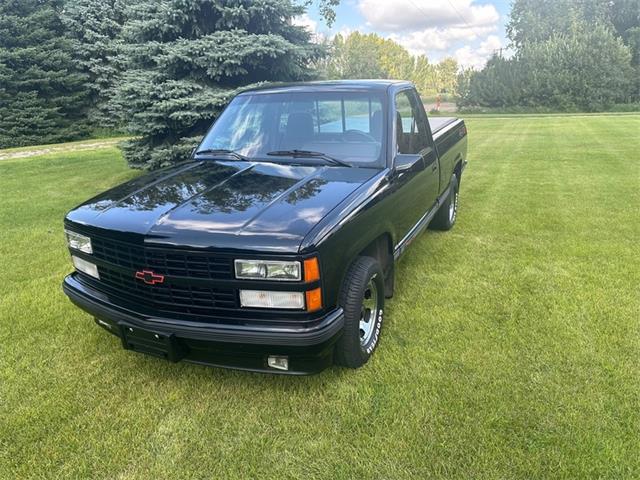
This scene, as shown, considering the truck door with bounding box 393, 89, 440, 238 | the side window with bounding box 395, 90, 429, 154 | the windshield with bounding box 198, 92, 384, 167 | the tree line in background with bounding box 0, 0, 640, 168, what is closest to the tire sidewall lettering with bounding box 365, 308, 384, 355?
the truck door with bounding box 393, 89, 440, 238

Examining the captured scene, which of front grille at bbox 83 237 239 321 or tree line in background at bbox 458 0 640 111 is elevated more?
tree line in background at bbox 458 0 640 111

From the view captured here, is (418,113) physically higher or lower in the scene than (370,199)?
higher

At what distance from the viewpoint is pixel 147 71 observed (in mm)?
8508

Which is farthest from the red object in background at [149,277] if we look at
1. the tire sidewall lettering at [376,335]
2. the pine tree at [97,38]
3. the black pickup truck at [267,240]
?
the pine tree at [97,38]

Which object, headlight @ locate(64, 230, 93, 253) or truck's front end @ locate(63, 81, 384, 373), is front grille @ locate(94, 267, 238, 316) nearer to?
truck's front end @ locate(63, 81, 384, 373)

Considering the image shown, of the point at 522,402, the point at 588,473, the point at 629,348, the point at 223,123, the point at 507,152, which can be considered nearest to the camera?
the point at 588,473

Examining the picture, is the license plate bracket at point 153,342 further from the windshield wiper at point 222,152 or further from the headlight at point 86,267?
the windshield wiper at point 222,152

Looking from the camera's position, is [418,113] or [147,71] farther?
[147,71]

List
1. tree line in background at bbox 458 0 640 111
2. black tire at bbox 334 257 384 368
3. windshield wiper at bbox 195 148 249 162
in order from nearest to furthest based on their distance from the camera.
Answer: black tire at bbox 334 257 384 368 → windshield wiper at bbox 195 148 249 162 → tree line in background at bbox 458 0 640 111

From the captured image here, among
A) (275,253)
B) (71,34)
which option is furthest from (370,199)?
(71,34)

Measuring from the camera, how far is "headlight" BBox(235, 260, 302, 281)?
2.33 m

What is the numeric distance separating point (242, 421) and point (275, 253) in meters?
1.04

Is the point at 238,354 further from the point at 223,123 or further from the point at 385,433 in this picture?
the point at 223,123

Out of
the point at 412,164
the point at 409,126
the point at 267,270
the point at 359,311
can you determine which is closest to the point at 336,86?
the point at 409,126
